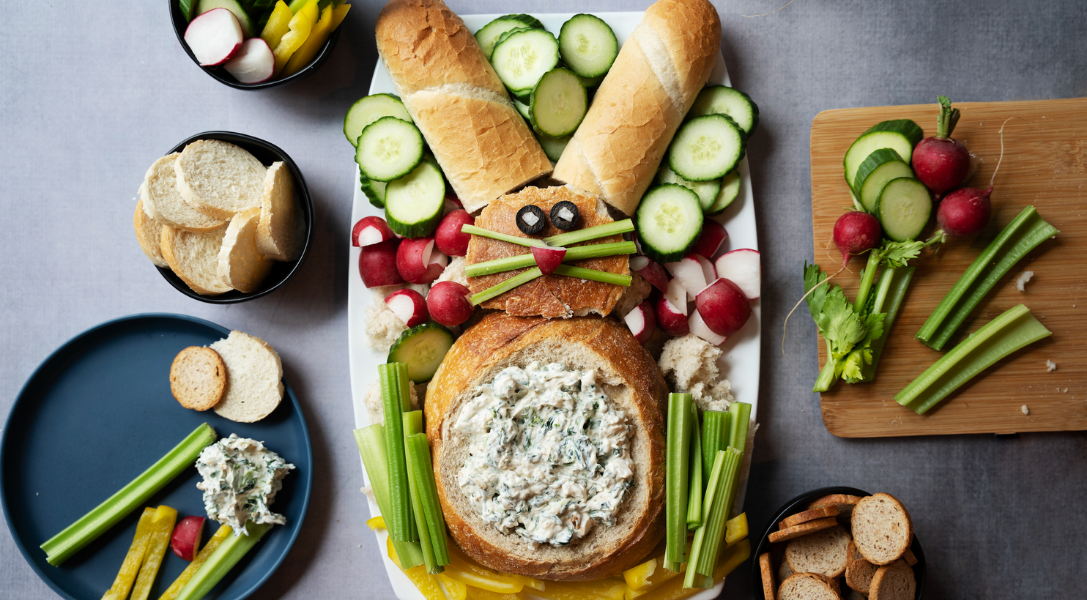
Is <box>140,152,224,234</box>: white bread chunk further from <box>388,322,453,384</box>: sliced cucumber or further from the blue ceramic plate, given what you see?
<box>388,322,453,384</box>: sliced cucumber

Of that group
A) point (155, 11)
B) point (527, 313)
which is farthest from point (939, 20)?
point (155, 11)

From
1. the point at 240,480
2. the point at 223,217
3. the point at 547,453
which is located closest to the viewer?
the point at 547,453

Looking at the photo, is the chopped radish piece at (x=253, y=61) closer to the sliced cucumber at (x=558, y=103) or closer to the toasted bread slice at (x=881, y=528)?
the sliced cucumber at (x=558, y=103)

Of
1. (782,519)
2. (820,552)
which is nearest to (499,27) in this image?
(782,519)

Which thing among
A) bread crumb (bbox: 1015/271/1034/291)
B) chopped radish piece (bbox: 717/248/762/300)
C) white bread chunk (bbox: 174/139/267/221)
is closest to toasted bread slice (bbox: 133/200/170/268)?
white bread chunk (bbox: 174/139/267/221)

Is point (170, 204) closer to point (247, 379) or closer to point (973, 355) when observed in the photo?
point (247, 379)

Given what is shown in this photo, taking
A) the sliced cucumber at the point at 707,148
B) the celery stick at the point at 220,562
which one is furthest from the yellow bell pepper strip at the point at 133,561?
the sliced cucumber at the point at 707,148
